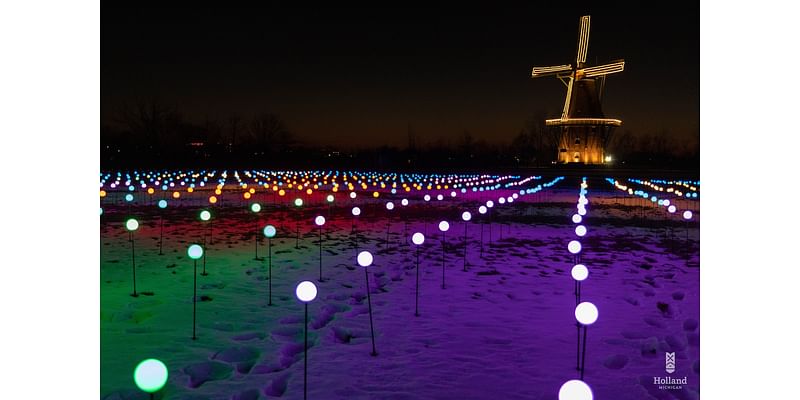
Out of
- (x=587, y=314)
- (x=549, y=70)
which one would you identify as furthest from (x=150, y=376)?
(x=549, y=70)

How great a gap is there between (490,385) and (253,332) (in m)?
2.74

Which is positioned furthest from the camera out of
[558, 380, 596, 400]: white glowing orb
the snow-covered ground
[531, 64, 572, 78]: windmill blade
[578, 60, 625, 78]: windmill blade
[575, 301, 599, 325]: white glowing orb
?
[531, 64, 572, 78]: windmill blade

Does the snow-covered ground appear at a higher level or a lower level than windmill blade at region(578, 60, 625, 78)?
lower

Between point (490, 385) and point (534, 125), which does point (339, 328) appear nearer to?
point (490, 385)

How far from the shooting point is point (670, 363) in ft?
17.0

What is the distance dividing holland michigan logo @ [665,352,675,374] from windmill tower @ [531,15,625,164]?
47631 millimetres

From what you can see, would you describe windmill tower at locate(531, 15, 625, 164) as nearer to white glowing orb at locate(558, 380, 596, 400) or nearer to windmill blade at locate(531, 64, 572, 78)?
windmill blade at locate(531, 64, 572, 78)

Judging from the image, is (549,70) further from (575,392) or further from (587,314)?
(575,392)

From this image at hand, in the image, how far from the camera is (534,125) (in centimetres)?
8494

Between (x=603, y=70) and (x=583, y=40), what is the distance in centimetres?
385

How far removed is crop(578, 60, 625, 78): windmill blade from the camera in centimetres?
4975

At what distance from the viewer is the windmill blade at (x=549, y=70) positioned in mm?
52188

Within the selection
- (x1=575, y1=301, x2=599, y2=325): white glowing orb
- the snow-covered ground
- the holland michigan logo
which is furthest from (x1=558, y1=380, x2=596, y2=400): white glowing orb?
the holland michigan logo

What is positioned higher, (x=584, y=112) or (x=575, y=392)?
(x=584, y=112)
